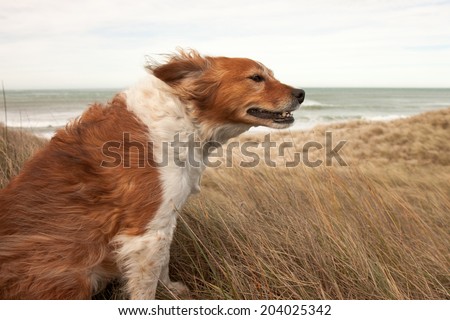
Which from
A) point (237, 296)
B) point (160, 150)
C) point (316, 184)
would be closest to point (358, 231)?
point (316, 184)

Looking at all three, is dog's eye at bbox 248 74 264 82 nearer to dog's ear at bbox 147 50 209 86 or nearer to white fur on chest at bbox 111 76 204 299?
dog's ear at bbox 147 50 209 86

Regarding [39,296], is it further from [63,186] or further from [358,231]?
[358,231]

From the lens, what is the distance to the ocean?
7.97 meters

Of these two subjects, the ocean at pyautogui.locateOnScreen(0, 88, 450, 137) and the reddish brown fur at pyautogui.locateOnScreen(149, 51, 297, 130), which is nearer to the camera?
the reddish brown fur at pyautogui.locateOnScreen(149, 51, 297, 130)

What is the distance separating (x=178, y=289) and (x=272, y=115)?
1.60m

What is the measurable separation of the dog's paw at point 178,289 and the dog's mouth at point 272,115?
1.50 m

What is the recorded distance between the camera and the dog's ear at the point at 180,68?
11.9ft

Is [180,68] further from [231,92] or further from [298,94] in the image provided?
[298,94]

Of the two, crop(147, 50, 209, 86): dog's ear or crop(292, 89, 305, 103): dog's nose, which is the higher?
crop(147, 50, 209, 86): dog's ear

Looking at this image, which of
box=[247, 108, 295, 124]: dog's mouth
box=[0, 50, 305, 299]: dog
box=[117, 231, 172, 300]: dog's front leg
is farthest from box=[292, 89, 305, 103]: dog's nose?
box=[117, 231, 172, 300]: dog's front leg

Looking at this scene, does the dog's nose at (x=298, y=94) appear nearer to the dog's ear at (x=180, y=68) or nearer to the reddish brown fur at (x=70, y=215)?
the dog's ear at (x=180, y=68)

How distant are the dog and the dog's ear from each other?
0.01 metres

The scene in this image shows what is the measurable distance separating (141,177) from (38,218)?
79cm

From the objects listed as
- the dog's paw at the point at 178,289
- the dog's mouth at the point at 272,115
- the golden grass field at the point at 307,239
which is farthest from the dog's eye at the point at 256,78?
the dog's paw at the point at 178,289
